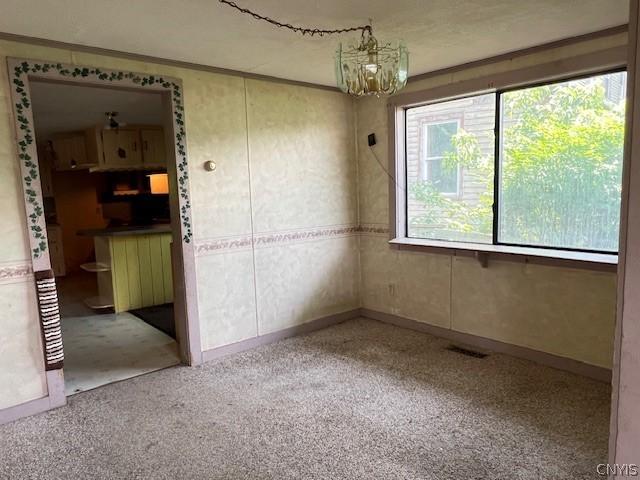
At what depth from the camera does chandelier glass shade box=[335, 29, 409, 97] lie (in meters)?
2.15

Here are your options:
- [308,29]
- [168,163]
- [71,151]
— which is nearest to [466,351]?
[308,29]

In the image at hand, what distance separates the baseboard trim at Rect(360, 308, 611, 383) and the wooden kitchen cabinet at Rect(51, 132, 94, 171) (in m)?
4.59

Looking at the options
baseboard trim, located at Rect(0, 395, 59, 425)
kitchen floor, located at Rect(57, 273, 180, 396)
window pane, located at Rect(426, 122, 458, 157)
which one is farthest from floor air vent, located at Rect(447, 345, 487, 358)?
baseboard trim, located at Rect(0, 395, 59, 425)

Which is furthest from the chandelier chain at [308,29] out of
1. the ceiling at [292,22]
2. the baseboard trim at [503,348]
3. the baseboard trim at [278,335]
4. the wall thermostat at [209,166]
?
the baseboard trim at [503,348]

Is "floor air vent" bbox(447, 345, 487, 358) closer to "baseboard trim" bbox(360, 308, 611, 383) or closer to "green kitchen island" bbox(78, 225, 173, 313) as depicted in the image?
"baseboard trim" bbox(360, 308, 611, 383)

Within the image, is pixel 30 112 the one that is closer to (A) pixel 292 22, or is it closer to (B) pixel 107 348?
(A) pixel 292 22

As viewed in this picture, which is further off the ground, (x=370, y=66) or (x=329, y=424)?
(x=370, y=66)

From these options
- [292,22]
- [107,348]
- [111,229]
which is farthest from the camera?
[111,229]

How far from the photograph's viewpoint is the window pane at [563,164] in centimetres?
291

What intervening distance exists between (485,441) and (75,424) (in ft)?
7.62

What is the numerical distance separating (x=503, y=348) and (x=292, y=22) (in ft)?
9.18

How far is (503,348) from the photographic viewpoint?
11.4 feet

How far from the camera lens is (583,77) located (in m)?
2.96

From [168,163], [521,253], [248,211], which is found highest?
[168,163]
